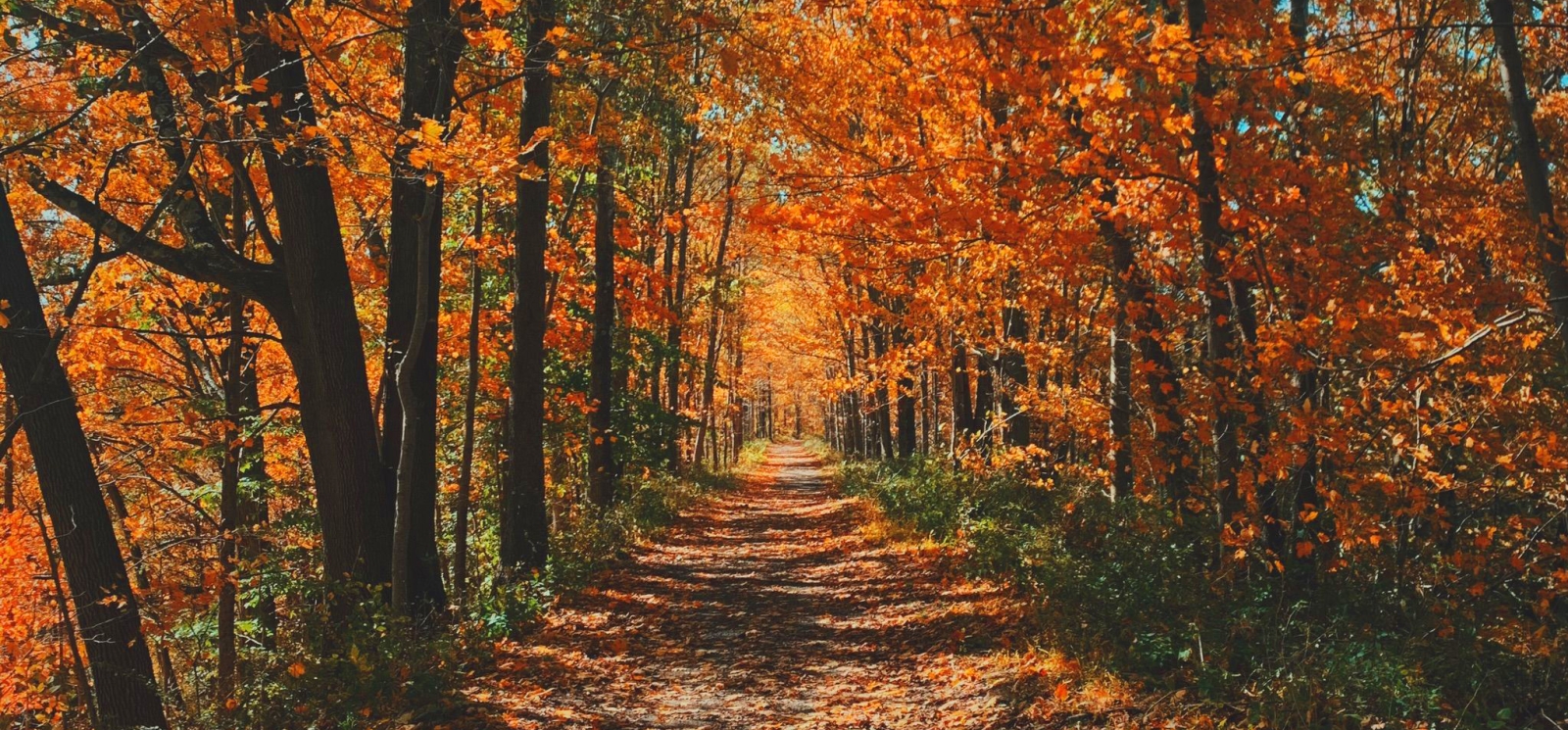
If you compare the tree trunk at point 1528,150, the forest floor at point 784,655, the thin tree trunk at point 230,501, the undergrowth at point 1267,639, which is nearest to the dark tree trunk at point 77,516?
the thin tree trunk at point 230,501

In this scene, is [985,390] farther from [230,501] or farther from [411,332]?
[230,501]

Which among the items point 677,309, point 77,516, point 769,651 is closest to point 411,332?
point 77,516

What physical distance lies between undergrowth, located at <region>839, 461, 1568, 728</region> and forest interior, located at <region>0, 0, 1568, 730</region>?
1.2 inches

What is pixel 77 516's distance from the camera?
5.84 metres

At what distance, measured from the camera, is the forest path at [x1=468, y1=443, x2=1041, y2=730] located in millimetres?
5738

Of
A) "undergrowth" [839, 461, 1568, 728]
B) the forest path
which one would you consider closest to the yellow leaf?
the forest path

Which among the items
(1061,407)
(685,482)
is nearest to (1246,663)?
(1061,407)

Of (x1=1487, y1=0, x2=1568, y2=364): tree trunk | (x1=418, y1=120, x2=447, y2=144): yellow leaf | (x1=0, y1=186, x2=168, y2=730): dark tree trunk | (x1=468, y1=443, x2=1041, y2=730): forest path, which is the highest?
(x1=418, y1=120, x2=447, y2=144): yellow leaf

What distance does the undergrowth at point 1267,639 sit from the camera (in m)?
4.00

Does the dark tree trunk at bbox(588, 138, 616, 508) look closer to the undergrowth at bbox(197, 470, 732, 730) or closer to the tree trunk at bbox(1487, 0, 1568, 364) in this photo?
the undergrowth at bbox(197, 470, 732, 730)

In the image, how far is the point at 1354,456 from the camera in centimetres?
464

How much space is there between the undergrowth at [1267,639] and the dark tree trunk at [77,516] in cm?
632

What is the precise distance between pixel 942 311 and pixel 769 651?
5337mm

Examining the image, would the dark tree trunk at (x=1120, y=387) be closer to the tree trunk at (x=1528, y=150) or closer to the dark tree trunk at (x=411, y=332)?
the tree trunk at (x=1528, y=150)
